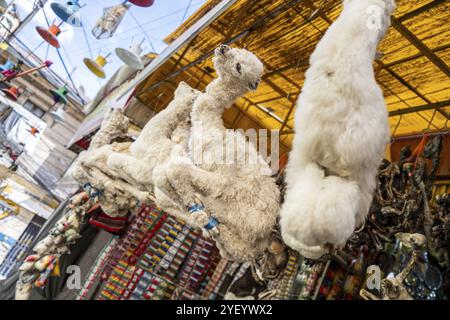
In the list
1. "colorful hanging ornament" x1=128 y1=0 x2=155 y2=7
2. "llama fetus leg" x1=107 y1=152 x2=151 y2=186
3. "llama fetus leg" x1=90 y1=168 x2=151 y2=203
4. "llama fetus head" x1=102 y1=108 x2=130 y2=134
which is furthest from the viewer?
"colorful hanging ornament" x1=128 y1=0 x2=155 y2=7

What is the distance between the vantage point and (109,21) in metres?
4.86

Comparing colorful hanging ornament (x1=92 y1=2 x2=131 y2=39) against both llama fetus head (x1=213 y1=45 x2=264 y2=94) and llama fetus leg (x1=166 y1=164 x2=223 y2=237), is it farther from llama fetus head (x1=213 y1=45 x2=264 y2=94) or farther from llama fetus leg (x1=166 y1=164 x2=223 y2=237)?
llama fetus leg (x1=166 y1=164 x2=223 y2=237)

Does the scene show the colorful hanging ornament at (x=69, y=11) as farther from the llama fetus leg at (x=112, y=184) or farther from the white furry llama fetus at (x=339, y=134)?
the white furry llama fetus at (x=339, y=134)

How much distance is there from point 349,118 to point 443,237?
148cm

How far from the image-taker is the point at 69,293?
4.29 metres

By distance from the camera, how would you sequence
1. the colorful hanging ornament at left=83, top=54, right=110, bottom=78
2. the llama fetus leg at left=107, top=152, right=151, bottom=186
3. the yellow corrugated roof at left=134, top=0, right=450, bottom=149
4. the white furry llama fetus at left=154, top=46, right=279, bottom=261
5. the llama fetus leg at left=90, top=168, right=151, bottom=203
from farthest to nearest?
the colorful hanging ornament at left=83, top=54, right=110, bottom=78 → the yellow corrugated roof at left=134, top=0, right=450, bottom=149 → the llama fetus leg at left=90, top=168, right=151, bottom=203 → the llama fetus leg at left=107, top=152, right=151, bottom=186 → the white furry llama fetus at left=154, top=46, right=279, bottom=261

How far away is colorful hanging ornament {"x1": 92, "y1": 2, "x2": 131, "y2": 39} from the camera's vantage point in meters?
4.79

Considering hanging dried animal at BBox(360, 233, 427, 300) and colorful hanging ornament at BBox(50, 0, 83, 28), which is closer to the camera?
hanging dried animal at BBox(360, 233, 427, 300)

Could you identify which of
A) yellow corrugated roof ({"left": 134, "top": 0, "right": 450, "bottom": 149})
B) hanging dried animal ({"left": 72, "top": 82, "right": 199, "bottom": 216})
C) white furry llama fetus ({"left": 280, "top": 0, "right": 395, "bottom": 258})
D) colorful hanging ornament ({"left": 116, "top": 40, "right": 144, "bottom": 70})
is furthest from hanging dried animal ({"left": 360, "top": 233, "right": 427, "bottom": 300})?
colorful hanging ornament ({"left": 116, "top": 40, "right": 144, "bottom": 70})

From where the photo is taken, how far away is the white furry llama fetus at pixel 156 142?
2.04m

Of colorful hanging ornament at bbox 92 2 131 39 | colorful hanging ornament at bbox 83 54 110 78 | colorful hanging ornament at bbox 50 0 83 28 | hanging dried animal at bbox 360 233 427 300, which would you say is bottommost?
hanging dried animal at bbox 360 233 427 300

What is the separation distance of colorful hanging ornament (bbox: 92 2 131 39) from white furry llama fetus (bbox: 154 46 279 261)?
12.0 ft

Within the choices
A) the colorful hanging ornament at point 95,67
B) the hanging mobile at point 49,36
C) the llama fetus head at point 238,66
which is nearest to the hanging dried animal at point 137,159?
the llama fetus head at point 238,66
